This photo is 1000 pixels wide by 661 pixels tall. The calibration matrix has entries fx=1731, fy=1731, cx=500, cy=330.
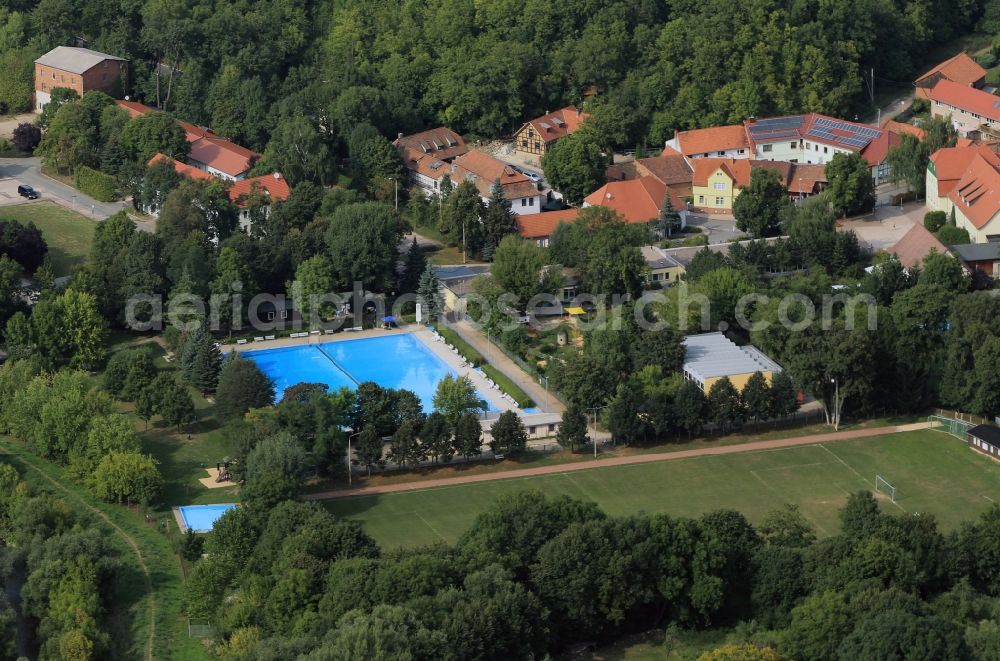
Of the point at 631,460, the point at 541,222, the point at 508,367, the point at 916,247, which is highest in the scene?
the point at 541,222

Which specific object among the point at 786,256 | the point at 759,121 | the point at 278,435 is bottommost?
the point at 278,435

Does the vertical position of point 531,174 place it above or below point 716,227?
above

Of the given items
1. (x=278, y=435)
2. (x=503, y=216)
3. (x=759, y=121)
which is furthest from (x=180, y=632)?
(x=759, y=121)

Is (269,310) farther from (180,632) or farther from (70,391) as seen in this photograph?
(180,632)

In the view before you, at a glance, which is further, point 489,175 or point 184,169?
point 489,175

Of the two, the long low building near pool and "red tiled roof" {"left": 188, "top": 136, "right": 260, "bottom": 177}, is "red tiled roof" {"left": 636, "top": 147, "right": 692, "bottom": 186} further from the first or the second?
"red tiled roof" {"left": 188, "top": 136, "right": 260, "bottom": 177}

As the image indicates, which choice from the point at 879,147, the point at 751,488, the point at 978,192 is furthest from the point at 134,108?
the point at 751,488

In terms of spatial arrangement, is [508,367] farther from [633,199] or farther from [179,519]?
[179,519]

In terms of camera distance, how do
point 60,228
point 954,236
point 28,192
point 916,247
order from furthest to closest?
point 28,192
point 60,228
point 954,236
point 916,247
